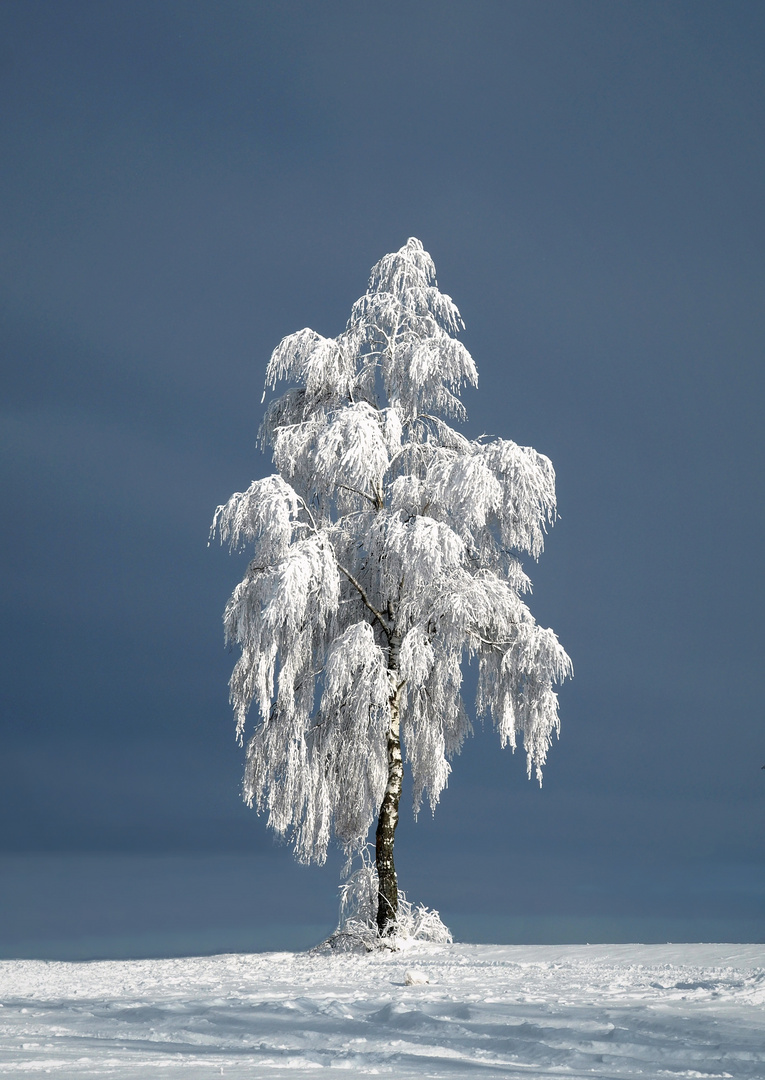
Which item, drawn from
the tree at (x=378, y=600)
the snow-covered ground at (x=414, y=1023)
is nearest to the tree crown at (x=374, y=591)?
the tree at (x=378, y=600)

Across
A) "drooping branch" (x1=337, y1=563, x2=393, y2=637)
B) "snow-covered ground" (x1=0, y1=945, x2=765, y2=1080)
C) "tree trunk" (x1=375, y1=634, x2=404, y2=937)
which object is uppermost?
"drooping branch" (x1=337, y1=563, x2=393, y2=637)

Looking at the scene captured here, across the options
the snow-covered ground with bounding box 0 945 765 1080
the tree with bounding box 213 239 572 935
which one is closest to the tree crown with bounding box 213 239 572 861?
the tree with bounding box 213 239 572 935

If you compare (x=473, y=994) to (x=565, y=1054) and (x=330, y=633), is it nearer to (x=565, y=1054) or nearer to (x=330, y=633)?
(x=565, y=1054)

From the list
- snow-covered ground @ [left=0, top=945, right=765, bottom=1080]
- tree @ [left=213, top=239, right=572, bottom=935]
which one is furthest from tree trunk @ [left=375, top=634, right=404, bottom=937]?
snow-covered ground @ [left=0, top=945, right=765, bottom=1080]

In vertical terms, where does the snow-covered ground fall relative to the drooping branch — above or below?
below

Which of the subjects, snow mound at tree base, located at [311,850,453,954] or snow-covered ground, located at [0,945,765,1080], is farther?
snow mound at tree base, located at [311,850,453,954]

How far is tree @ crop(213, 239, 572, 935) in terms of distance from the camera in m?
10.9

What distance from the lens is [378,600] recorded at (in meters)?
12.1

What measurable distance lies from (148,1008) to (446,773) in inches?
260

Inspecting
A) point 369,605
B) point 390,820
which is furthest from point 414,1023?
point 369,605

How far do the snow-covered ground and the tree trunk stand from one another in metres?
3.07

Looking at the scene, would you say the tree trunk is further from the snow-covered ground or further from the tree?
the snow-covered ground

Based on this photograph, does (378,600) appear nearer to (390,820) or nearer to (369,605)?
(369,605)

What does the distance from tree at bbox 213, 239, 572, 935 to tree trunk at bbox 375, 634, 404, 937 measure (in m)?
0.02
